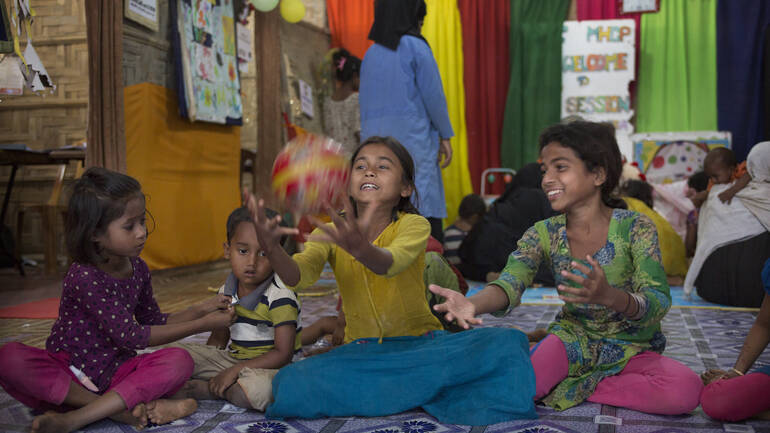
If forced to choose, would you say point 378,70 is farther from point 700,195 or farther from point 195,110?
point 700,195

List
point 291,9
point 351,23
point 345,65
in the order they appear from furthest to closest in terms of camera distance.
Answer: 1. point 351,23
2. point 345,65
3. point 291,9

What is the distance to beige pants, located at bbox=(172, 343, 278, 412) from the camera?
1701 mm

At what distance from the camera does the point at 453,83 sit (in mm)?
6906

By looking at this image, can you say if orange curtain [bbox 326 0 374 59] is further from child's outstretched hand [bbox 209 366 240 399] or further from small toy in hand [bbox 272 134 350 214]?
child's outstretched hand [bbox 209 366 240 399]

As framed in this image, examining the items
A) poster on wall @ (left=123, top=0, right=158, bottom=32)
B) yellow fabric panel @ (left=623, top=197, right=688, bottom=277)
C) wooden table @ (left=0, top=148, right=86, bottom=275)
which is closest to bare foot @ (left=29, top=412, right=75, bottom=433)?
poster on wall @ (left=123, top=0, right=158, bottom=32)

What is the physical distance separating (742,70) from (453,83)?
2747 mm

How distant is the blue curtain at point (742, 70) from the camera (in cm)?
608

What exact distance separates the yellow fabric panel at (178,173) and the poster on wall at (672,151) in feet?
12.8

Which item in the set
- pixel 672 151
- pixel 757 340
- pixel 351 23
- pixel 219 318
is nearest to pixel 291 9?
pixel 351 23

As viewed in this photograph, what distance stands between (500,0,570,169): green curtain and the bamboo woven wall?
408 centimetres

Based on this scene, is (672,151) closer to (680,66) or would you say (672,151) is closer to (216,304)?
(680,66)

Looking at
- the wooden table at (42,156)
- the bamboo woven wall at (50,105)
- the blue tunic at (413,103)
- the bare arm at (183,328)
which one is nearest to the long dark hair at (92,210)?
the bare arm at (183,328)

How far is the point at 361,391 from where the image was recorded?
5.44ft

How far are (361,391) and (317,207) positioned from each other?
0.49 meters
